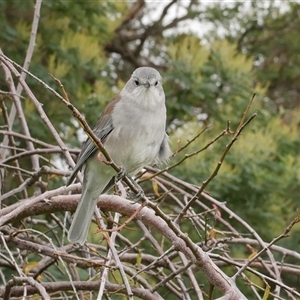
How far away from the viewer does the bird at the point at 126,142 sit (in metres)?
2.46

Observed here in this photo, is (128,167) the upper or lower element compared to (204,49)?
lower

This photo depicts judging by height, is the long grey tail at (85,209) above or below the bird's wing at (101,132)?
below

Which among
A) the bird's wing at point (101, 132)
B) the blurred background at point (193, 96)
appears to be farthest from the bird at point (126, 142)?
the blurred background at point (193, 96)

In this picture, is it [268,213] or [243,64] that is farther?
[243,64]

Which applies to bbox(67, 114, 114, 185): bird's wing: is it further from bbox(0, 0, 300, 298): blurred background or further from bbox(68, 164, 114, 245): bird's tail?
bbox(0, 0, 300, 298): blurred background

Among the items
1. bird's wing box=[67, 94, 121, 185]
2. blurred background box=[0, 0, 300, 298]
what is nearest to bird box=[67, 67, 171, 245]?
bird's wing box=[67, 94, 121, 185]

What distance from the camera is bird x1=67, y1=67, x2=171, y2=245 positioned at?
2461mm

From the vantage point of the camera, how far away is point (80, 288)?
7.52 ft

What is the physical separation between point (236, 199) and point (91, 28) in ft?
5.36

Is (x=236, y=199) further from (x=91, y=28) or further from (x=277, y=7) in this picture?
(x=277, y=7)

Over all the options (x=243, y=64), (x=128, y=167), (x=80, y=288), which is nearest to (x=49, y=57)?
(x=243, y=64)

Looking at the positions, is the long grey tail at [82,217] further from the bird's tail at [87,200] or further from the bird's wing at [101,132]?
the bird's wing at [101,132]

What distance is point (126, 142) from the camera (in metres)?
2.54

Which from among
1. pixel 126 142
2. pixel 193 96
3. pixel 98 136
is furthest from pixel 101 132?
pixel 193 96
